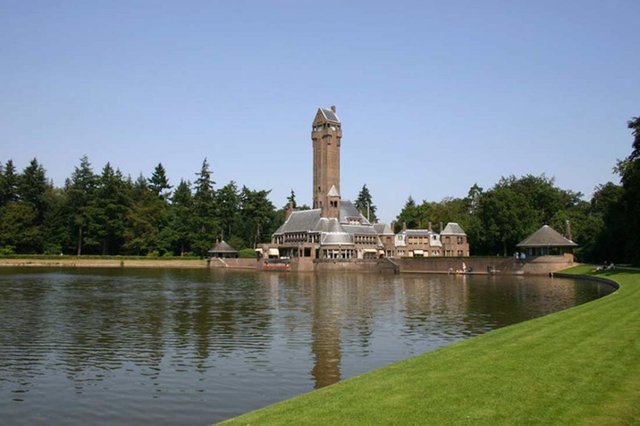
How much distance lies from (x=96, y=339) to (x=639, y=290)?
98.9 ft

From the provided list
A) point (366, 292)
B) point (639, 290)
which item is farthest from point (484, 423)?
point (366, 292)

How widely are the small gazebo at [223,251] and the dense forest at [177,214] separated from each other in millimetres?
5116

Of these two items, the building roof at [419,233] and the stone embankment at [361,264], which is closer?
the stone embankment at [361,264]

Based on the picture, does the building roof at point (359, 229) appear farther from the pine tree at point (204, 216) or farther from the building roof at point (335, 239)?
the pine tree at point (204, 216)

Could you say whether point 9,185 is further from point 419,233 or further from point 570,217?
point 570,217

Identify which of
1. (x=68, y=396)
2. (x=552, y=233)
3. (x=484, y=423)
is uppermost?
(x=552, y=233)

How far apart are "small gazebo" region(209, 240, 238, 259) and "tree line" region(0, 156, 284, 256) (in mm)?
5283

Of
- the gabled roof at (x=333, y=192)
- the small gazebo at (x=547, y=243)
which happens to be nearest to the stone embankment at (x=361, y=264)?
the small gazebo at (x=547, y=243)

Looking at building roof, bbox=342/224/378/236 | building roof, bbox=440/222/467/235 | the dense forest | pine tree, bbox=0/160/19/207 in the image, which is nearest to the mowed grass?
the dense forest

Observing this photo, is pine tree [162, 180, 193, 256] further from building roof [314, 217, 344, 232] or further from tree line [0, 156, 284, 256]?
building roof [314, 217, 344, 232]

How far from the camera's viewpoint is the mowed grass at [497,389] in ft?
33.2

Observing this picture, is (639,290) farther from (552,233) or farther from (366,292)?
(552,233)

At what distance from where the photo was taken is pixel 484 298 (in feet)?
144

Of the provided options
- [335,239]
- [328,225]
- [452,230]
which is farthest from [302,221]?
[452,230]
